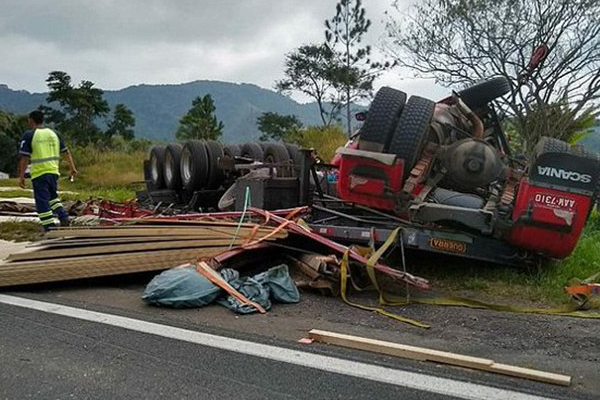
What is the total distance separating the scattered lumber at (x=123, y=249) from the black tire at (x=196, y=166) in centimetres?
228

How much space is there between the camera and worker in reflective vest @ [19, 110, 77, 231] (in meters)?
7.21

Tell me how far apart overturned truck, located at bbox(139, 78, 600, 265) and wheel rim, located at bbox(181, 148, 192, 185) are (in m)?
2.01

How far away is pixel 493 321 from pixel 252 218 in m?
2.68

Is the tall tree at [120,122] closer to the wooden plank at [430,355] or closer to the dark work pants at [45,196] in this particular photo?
the dark work pants at [45,196]

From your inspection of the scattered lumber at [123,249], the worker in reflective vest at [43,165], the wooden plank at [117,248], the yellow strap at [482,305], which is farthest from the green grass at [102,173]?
the yellow strap at [482,305]

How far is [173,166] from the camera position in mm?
8383

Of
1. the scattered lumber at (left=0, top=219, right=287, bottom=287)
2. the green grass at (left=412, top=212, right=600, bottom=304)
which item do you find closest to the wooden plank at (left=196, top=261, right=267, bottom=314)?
the scattered lumber at (left=0, top=219, right=287, bottom=287)

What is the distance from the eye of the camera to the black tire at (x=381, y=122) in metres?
5.07

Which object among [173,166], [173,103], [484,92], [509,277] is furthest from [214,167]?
[173,103]

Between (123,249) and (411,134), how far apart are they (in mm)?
2630

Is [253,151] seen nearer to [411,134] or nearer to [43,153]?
[43,153]

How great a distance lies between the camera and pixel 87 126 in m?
49.1

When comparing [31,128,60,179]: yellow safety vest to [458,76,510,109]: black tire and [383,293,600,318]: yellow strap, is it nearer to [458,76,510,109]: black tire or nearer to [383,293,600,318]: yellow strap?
[383,293,600,318]: yellow strap

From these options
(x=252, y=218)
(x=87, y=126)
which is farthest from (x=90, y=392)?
(x=87, y=126)
